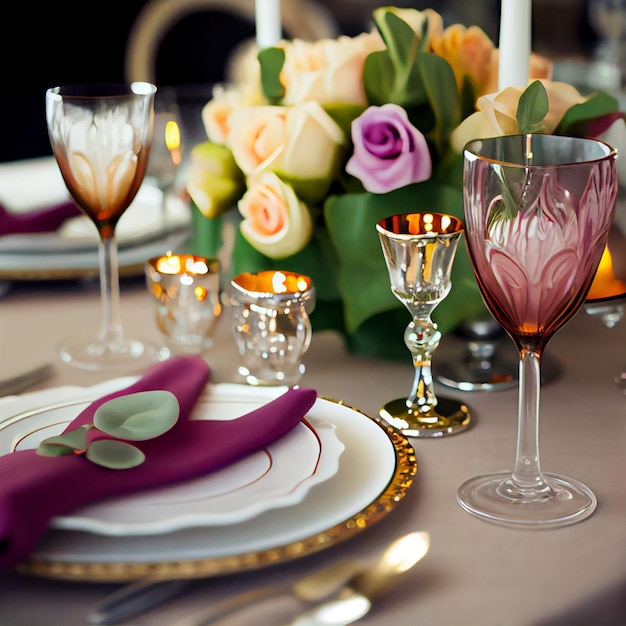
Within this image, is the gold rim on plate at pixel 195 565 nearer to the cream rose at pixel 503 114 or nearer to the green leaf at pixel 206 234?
the cream rose at pixel 503 114

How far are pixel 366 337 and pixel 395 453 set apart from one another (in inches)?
9.3

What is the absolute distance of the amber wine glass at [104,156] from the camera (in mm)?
919

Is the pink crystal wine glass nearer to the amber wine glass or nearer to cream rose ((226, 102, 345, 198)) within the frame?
cream rose ((226, 102, 345, 198))

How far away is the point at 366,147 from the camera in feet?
2.78

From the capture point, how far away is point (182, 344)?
0.96 meters

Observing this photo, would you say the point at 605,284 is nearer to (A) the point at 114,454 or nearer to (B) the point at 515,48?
(B) the point at 515,48

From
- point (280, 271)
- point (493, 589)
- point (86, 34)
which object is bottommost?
point (493, 589)

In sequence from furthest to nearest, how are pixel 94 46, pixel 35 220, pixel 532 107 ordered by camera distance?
pixel 94 46 < pixel 35 220 < pixel 532 107

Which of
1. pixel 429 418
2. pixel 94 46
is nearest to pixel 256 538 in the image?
pixel 429 418

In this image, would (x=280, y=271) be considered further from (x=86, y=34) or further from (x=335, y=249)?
(x=86, y=34)

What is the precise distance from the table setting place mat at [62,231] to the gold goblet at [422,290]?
16.7 inches

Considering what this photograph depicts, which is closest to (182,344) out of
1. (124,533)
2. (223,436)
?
(223,436)

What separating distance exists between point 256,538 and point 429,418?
0.25 meters

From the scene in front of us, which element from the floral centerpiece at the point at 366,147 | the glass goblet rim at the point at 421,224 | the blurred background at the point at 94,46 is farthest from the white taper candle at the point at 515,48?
the blurred background at the point at 94,46
